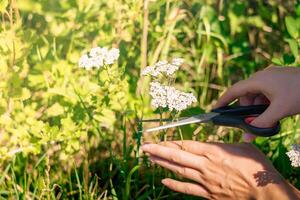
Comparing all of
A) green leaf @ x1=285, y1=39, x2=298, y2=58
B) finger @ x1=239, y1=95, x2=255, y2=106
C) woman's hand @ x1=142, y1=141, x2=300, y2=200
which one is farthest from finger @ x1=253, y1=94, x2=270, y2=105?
green leaf @ x1=285, y1=39, x2=298, y2=58

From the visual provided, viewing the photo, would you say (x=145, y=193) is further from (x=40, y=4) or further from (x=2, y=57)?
(x=40, y=4)

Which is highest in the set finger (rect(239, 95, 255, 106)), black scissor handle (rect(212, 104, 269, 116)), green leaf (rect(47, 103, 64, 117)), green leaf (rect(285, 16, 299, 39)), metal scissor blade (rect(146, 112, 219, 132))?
Result: green leaf (rect(285, 16, 299, 39))

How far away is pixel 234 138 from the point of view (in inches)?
81.4

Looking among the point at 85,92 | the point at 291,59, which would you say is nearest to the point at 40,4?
the point at 85,92

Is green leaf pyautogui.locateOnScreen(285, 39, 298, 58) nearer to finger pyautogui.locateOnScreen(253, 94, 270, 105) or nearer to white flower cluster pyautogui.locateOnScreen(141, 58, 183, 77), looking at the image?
finger pyautogui.locateOnScreen(253, 94, 270, 105)

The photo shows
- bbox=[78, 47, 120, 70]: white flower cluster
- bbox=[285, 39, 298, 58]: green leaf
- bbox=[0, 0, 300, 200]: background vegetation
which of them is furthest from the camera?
bbox=[285, 39, 298, 58]: green leaf

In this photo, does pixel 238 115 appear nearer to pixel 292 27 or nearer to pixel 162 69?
pixel 162 69

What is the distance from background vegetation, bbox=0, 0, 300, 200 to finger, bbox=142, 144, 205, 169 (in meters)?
0.21

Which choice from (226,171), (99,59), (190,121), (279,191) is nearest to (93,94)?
(99,59)

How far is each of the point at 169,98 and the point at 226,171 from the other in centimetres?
20

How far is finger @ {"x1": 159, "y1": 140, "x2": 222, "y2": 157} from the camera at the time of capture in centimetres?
138

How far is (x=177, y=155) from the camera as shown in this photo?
136 centimetres

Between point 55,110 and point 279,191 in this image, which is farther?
point 55,110

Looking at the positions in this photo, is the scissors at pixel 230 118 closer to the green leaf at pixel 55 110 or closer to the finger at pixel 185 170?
the finger at pixel 185 170
